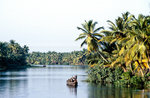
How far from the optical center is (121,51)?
43.5 meters

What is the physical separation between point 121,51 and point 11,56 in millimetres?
86171

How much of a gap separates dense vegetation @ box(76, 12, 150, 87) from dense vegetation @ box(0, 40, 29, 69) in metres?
59.5

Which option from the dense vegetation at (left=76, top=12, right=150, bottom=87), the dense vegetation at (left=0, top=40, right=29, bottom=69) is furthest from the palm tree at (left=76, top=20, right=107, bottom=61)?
the dense vegetation at (left=0, top=40, right=29, bottom=69)

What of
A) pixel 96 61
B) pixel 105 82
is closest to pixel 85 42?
pixel 96 61

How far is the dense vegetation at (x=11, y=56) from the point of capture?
107 metres

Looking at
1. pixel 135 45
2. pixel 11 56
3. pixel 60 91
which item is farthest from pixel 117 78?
pixel 11 56

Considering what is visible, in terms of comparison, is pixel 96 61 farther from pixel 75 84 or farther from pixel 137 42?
pixel 137 42

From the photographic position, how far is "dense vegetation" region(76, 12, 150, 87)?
39.2 metres

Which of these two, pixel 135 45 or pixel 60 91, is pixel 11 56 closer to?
pixel 60 91

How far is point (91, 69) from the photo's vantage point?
51.6 meters

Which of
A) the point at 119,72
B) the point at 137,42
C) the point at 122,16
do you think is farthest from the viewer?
the point at 122,16

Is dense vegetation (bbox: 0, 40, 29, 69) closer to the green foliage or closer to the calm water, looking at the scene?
the calm water

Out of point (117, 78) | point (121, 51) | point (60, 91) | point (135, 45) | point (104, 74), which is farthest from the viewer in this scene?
point (104, 74)

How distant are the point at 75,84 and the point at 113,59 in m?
7.67
